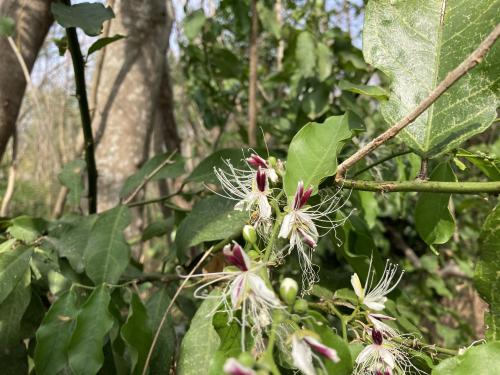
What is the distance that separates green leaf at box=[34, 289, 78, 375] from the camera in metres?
0.63

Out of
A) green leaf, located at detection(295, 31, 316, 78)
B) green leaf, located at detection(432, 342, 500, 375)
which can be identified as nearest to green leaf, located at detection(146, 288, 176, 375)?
green leaf, located at detection(432, 342, 500, 375)

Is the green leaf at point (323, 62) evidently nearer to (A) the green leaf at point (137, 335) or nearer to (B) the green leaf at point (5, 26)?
(B) the green leaf at point (5, 26)

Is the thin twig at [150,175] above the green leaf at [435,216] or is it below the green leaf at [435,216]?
below

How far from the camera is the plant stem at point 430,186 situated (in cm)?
48

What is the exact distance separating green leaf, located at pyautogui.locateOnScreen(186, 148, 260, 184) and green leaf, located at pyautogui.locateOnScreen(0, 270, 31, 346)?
0.30m

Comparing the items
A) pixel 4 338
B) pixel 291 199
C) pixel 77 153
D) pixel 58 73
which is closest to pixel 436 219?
pixel 291 199

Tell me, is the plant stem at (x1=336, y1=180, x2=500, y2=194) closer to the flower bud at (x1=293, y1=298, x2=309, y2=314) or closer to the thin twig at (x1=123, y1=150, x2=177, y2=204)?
the flower bud at (x1=293, y1=298, x2=309, y2=314)

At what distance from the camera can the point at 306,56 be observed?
1.39 meters

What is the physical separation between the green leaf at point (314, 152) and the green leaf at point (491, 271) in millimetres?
179

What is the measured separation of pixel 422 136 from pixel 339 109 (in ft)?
2.46

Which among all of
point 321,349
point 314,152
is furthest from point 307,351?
point 314,152

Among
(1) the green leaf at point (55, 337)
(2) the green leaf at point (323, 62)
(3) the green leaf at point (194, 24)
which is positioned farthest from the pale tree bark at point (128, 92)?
(1) the green leaf at point (55, 337)

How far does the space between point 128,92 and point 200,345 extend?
3.56 feet

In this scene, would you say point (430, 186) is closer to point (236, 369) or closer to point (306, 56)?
point (236, 369)
